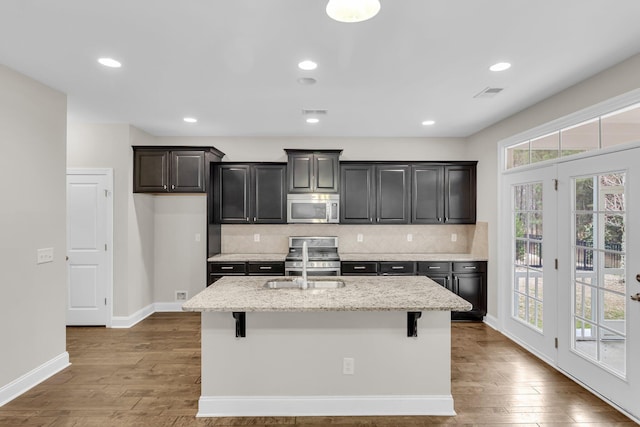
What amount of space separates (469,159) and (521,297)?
88.8 inches

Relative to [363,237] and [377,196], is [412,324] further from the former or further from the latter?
[363,237]

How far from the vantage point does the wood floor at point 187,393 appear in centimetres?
261

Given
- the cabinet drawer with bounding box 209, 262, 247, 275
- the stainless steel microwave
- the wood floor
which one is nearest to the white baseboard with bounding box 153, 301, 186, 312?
the cabinet drawer with bounding box 209, 262, 247, 275

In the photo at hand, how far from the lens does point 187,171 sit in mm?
4969

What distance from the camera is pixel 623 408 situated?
9.00 ft

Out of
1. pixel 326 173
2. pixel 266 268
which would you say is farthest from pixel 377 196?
pixel 266 268

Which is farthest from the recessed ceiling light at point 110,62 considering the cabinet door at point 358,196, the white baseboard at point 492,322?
the white baseboard at point 492,322

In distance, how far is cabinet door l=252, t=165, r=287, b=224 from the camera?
5297 mm

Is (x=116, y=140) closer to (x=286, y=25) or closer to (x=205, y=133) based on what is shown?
(x=205, y=133)

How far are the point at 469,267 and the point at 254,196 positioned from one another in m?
3.20

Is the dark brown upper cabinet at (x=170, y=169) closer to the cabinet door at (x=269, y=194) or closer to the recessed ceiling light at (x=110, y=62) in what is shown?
the cabinet door at (x=269, y=194)

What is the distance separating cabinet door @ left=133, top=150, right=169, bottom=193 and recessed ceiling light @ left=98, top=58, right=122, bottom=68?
6.77 feet

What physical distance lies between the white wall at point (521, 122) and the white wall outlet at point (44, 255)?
5007mm

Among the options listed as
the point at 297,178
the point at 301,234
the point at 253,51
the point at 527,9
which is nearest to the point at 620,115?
the point at 527,9
